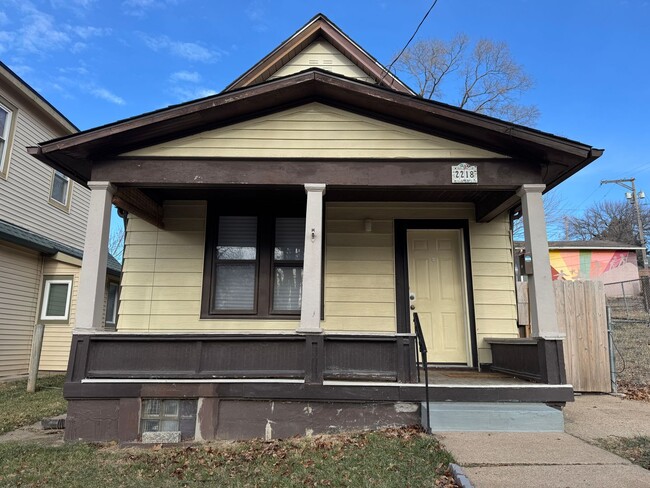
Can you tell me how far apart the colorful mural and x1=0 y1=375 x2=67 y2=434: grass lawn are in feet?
87.3

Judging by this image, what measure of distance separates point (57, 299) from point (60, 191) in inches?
140

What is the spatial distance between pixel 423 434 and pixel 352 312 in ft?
7.48

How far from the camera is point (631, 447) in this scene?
3934 mm

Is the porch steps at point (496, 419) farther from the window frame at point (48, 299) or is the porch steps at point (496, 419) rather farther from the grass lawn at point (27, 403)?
the window frame at point (48, 299)

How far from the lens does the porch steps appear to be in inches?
172

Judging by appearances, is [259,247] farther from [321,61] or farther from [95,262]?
[321,61]

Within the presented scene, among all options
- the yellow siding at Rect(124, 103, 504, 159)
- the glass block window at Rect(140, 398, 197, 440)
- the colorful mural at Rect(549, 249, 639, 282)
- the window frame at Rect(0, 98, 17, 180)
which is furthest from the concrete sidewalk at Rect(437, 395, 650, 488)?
the colorful mural at Rect(549, 249, 639, 282)

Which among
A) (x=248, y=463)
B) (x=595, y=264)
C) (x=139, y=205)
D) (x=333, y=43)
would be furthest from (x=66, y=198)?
(x=595, y=264)

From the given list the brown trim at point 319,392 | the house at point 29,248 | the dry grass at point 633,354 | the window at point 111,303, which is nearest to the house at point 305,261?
the brown trim at point 319,392

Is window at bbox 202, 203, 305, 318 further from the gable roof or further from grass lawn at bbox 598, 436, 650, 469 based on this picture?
grass lawn at bbox 598, 436, 650, 469

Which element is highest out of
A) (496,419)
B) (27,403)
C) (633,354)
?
(633,354)

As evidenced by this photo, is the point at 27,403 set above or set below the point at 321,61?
below

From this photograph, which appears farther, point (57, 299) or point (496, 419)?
point (57, 299)

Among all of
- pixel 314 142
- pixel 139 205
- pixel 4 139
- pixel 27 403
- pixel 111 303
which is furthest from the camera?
pixel 111 303
